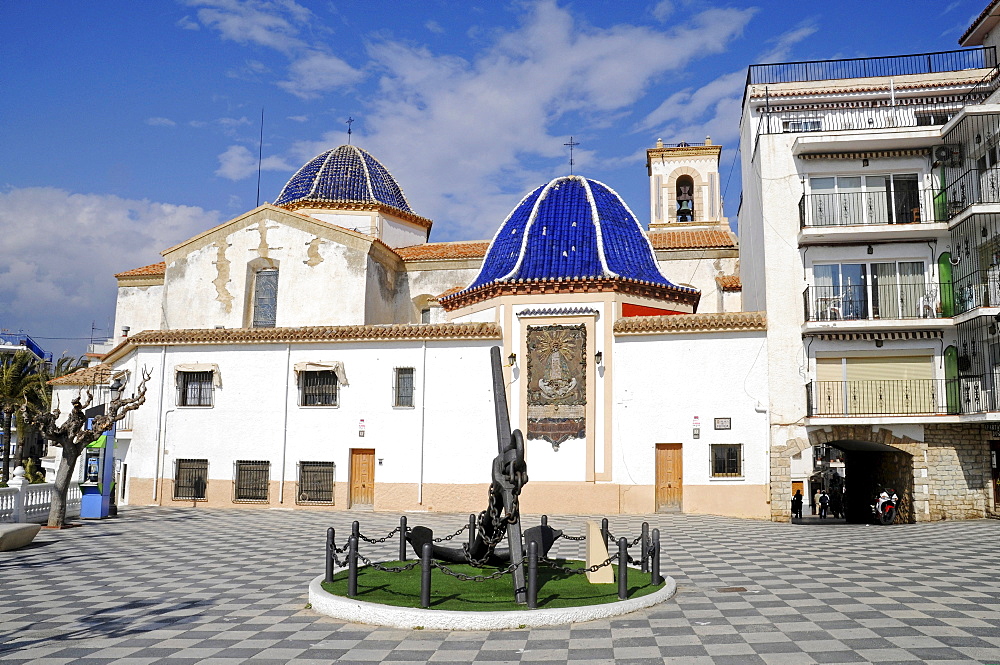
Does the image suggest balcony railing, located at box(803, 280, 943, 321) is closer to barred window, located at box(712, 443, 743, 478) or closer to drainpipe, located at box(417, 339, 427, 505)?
barred window, located at box(712, 443, 743, 478)

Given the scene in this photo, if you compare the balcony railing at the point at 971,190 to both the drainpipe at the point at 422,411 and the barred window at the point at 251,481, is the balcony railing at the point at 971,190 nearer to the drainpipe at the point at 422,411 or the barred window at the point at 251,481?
the drainpipe at the point at 422,411

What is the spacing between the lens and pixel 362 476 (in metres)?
26.1

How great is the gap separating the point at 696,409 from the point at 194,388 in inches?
678

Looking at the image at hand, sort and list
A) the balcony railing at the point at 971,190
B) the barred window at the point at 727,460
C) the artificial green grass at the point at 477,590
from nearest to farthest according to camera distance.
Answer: the artificial green grass at the point at 477,590 → the balcony railing at the point at 971,190 → the barred window at the point at 727,460

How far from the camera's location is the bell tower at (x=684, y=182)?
47719 millimetres

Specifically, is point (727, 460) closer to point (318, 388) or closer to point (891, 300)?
point (891, 300)

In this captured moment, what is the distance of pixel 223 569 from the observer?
47.6 feet

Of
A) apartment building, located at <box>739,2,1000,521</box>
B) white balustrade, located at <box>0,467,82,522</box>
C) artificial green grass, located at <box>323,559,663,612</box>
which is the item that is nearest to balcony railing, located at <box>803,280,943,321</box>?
apartment building, located at <box>739,2,1000,521</box>

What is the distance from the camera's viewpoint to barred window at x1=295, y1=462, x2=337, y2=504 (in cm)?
2627

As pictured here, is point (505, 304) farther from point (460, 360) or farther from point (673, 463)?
point (673, 463)

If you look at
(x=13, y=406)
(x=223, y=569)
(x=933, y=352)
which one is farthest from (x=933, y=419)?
(x=13, y=406)

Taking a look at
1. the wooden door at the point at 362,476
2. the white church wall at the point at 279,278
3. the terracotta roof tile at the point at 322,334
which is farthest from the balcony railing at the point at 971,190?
the white church wall at the point at 279,278

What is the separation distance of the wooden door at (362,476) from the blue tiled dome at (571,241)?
6.60 metres

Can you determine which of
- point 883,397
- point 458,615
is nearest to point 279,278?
point 883,397
